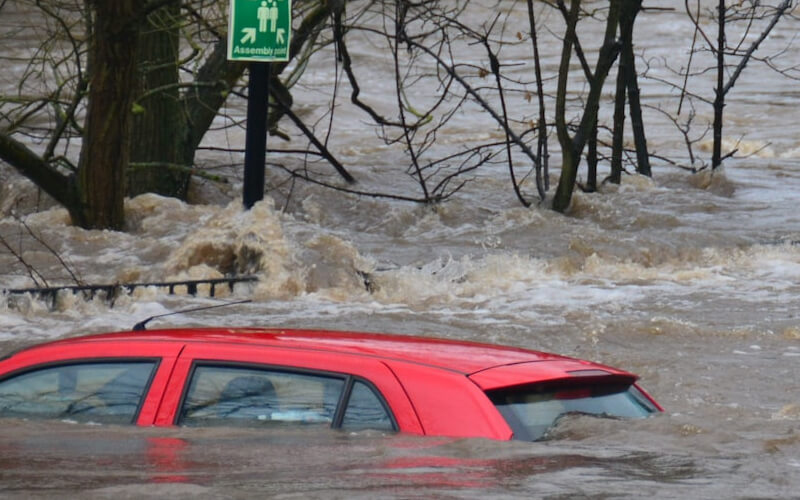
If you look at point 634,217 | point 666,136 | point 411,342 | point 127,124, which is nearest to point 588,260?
point 634,217

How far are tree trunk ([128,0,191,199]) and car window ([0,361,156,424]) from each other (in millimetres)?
9191

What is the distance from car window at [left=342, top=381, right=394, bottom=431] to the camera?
148 inches

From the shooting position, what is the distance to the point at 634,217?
14.4m

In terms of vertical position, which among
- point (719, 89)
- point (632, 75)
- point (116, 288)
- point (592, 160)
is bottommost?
point (116, 288)

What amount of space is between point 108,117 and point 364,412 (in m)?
7.91

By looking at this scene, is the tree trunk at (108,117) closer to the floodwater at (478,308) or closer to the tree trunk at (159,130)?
the floodwater at (478,308)

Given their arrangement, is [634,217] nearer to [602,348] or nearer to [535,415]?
[602,348]

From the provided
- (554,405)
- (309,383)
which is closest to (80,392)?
(309,383)

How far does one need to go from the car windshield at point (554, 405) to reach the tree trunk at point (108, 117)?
7295mm

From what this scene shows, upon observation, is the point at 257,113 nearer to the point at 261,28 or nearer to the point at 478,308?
the point at 261,28

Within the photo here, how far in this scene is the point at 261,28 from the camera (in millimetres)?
9117

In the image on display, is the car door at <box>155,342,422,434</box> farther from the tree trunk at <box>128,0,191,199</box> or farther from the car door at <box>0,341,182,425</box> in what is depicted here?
the tree trunk at <box>128,0,191,199</box>

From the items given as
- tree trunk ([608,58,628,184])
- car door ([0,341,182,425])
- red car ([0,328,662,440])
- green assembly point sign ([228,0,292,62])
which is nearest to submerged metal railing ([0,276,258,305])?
green assembly point sign ([228,0,292,62])

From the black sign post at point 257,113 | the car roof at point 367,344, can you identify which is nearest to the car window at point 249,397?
the car roof at point 367,344
